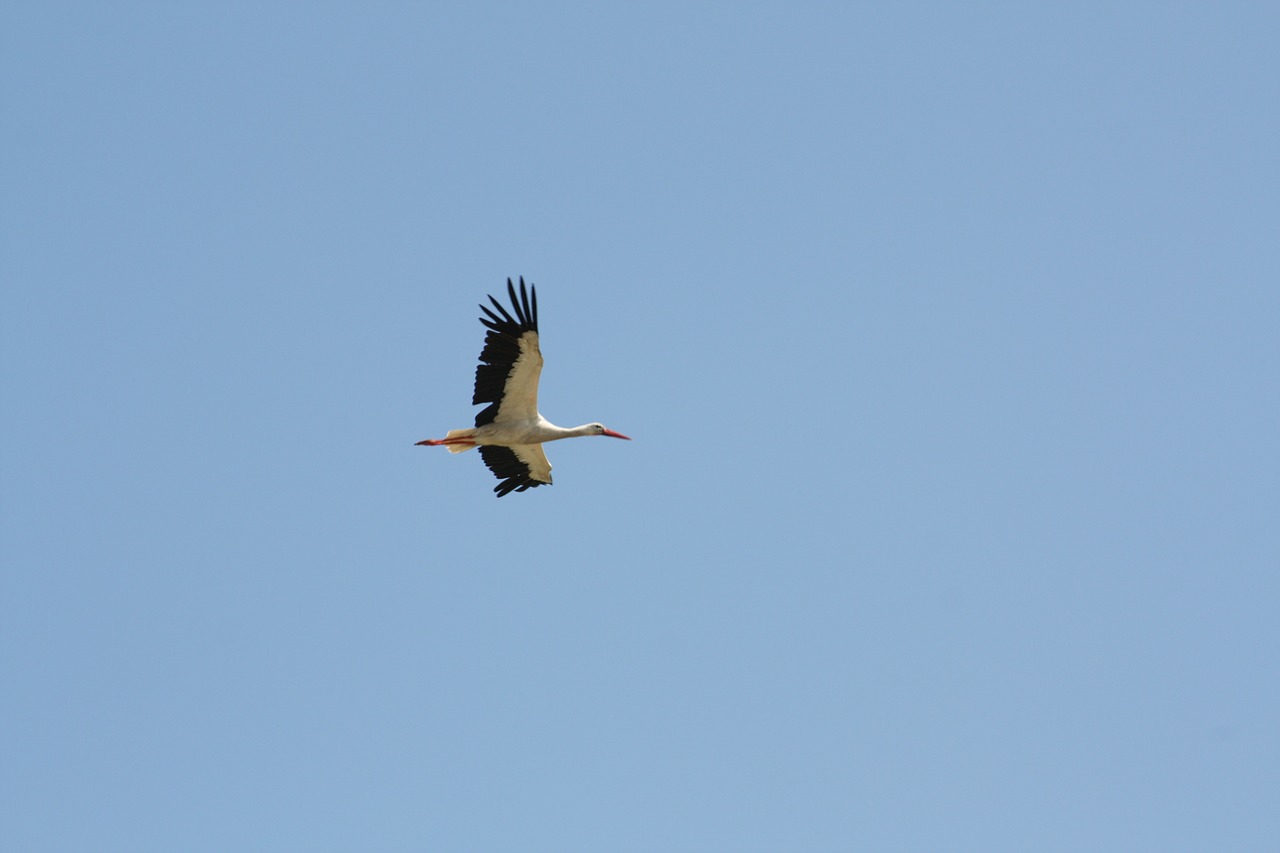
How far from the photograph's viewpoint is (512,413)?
1938 centimetres

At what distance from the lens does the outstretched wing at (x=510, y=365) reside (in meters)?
18.1

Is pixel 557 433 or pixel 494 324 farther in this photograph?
pixel 557 433

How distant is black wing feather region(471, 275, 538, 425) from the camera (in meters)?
18.1

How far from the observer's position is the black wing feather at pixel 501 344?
1808cm

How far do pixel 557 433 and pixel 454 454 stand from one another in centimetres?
151

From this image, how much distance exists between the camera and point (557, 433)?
19.9 metres

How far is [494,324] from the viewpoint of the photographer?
18203mm

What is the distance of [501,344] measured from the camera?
1838cm

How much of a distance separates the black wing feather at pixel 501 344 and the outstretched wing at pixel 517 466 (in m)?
1.53

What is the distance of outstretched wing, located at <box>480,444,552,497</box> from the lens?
20.5m

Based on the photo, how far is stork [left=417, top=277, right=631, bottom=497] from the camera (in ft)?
59.9

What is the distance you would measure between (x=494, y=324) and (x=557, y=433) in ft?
7.58

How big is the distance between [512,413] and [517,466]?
5.16 feet

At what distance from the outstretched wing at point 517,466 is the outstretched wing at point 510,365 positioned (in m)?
1.11
